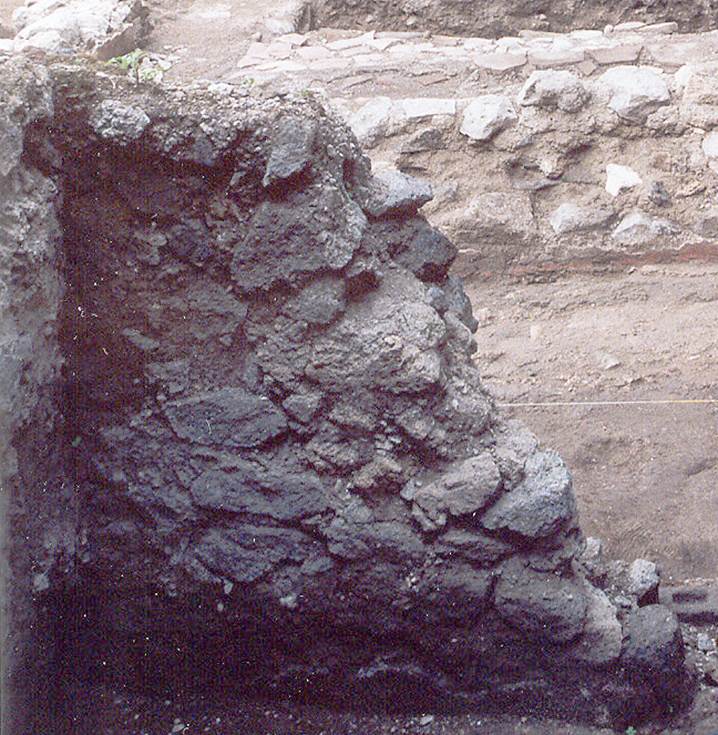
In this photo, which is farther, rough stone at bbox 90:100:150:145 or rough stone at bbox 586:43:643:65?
rough stone at bbox 586:43:643:65

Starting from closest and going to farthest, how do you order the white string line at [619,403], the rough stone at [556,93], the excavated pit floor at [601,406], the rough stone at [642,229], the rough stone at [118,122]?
the rough stone at [118,122], the excavated pit floor at [601,406], the white string line at [619,403], the rough stone at [642,229], the rough stone at [556,93]

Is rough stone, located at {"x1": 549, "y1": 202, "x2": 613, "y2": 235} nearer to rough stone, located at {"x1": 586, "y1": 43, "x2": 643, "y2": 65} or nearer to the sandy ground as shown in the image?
the sandy ground

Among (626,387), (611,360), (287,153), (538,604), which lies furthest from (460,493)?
(611,360)

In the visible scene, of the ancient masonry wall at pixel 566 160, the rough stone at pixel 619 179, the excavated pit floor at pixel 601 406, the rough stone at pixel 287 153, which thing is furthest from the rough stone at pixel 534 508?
the rough stone at pixel 619 179

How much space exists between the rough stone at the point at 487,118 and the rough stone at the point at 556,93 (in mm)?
113

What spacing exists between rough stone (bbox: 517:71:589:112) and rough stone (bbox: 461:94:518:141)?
0.37 ft

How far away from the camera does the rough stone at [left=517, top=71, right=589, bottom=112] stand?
16.6ft

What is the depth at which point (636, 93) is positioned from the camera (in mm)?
5023

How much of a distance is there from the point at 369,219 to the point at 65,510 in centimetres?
98

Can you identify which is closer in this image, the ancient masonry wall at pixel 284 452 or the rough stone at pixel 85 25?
the ancient masonry wall at pixel 284 452

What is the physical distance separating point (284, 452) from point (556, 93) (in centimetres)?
342

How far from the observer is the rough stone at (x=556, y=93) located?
5051mm

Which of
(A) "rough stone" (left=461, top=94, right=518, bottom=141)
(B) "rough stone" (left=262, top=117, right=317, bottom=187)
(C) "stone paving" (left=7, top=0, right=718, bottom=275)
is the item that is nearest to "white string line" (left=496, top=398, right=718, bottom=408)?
(C) "stone paving" (left=7, top=0, right=718, bottom=275)

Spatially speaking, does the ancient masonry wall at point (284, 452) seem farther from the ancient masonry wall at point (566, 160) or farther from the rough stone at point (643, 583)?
the ancient masonry wall at point (566, 160)
